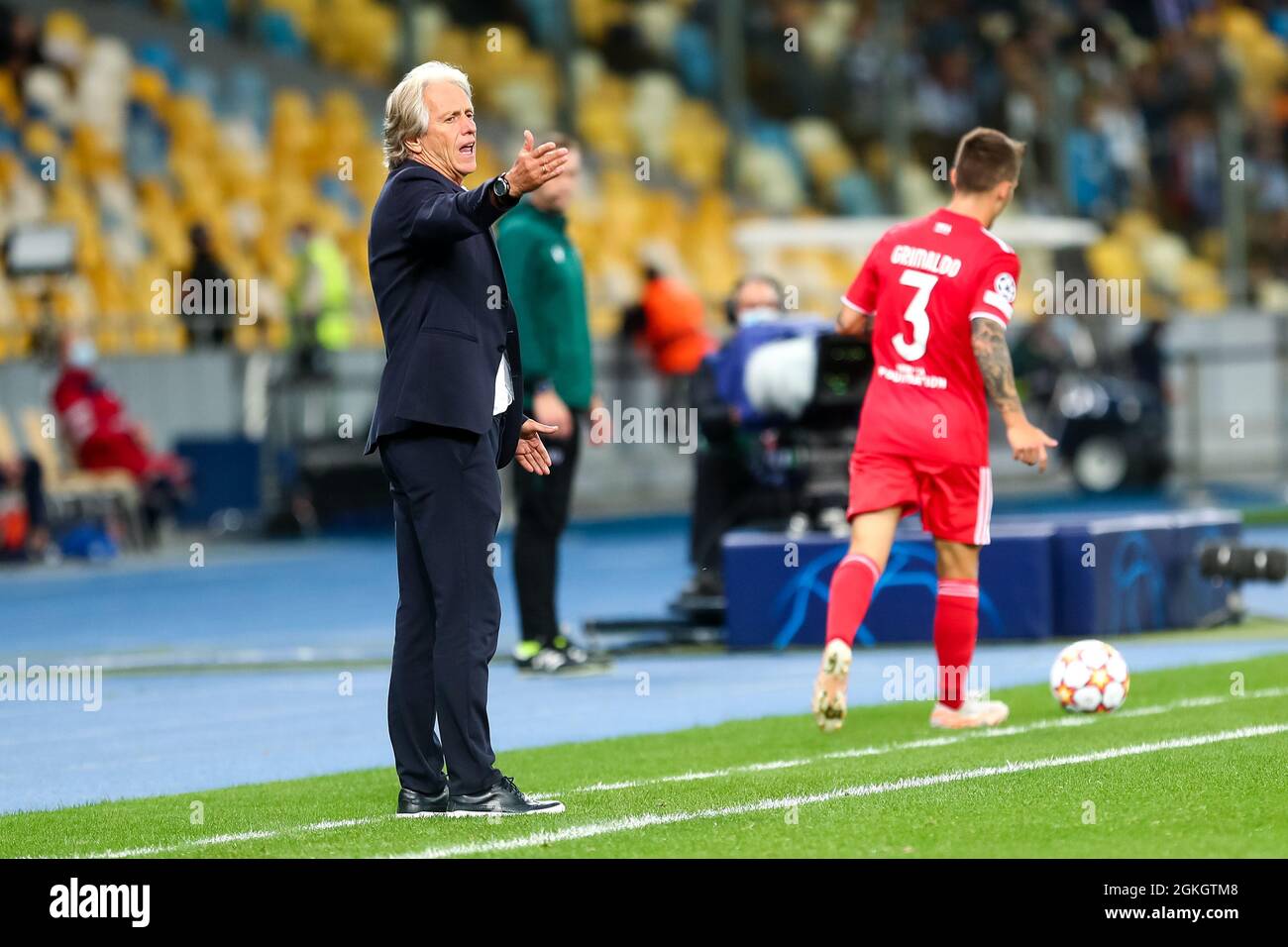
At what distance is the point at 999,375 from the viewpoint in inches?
332

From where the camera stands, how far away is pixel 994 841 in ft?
20.0

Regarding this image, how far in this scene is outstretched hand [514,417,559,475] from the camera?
715 centimetres

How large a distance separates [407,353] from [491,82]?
22919mm

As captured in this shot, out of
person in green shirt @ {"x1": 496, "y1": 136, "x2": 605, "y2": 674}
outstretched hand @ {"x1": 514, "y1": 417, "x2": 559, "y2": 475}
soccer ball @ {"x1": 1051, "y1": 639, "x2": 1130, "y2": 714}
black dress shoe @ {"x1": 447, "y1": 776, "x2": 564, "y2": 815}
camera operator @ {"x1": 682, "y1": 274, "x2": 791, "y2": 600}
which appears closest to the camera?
black dress shoe @ {"x1": 447, "y1": 776, "x2": 564, "y2": 815}

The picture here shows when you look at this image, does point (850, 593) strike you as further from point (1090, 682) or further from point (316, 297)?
point (316, 297)

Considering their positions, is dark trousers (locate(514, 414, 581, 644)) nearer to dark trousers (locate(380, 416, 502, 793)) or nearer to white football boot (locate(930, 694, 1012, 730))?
white football boot (locate(930, 694, 1012, 730))

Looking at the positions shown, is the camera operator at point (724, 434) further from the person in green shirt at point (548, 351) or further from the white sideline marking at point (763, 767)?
the white sideline marking at point (763, 767)

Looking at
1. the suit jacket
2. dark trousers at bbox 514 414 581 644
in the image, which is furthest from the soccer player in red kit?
dark trousers at bbox 514 414 581 644

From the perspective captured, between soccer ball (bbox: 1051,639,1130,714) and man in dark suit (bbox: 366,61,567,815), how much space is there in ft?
9.80

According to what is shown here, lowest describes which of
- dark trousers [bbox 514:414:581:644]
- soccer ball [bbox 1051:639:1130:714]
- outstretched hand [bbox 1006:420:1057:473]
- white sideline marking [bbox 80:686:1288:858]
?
white sideline marking [bbox 80:686:1288:858]

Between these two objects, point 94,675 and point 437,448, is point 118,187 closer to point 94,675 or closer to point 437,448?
point 94,675

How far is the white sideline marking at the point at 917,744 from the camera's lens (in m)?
7.57

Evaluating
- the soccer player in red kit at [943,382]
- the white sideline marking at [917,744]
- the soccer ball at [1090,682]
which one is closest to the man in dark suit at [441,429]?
the white sideline marking at [917,744]

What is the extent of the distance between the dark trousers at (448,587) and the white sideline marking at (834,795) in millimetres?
435
